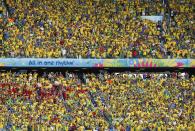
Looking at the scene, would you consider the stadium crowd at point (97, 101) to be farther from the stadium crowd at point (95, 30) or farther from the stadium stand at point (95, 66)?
the stadium crowd at point (95, 30)

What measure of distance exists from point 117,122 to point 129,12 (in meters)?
9.93

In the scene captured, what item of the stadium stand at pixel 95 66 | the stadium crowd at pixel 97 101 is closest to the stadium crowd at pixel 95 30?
the stadium stand at pixel 95 66

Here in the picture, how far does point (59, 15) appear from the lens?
37.3 meters

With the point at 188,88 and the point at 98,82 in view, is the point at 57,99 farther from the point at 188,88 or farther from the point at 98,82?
the point at 188,88

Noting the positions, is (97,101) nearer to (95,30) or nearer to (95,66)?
(95,66)

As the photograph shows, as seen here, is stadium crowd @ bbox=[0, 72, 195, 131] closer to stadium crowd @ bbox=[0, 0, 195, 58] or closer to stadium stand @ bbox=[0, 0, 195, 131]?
stadium stand @ bbox=[0, 0, 195, 131]

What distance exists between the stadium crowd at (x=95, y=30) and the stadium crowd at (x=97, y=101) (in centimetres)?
143

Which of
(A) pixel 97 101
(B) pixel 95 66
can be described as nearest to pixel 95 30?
(B) pixel 95 66

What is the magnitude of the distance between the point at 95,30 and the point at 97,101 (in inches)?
208

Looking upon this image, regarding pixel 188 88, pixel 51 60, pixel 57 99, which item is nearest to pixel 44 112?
pixel 57 99

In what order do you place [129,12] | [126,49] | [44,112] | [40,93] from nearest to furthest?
1. [44,112]
2. [40,93]
3. [126,49]
4. [129,12]

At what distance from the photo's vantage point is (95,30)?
119 ft

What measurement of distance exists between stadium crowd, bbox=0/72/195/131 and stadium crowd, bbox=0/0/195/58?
1435 mm

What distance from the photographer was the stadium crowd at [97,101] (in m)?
30.5
